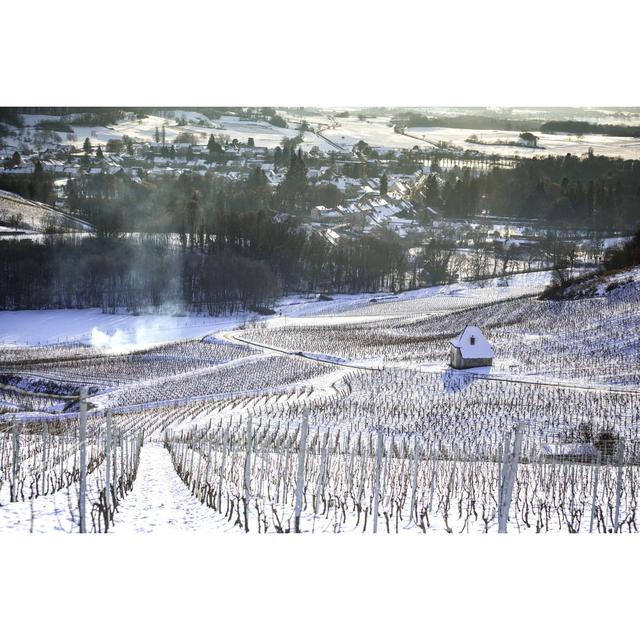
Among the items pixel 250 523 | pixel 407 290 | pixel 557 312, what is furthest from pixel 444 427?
pixel 407 290

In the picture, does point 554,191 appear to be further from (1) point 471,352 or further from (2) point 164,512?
(2) point 164,512

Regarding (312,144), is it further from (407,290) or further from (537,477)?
(537,477)

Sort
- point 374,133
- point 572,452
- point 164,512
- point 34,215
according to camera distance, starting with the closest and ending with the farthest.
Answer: point 164,512 < point 572,452 < point 374,133 < point 34,215

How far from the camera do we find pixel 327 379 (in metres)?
16.2

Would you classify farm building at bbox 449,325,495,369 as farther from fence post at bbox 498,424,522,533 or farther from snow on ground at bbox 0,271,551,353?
fence post at bbox 498,424,522,533

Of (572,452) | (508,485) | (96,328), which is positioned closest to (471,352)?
(572,452)

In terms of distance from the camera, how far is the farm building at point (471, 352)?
16.3 meters

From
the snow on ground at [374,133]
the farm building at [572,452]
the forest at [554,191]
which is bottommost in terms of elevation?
the farm building at [572,452]

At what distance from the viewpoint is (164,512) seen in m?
5.84

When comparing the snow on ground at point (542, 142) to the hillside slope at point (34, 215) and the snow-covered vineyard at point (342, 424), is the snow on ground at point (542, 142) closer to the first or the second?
the snow-covered vineyard at point (342, 424)

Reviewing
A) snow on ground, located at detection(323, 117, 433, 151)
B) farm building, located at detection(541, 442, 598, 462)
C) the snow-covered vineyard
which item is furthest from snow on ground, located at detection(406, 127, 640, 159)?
farm building, located at detection(541, 442, 598, 462)

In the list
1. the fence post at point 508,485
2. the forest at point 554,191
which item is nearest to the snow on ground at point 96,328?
the forest at point 554,191

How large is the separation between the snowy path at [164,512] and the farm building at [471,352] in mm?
10451

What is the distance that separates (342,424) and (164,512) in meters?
5.79
